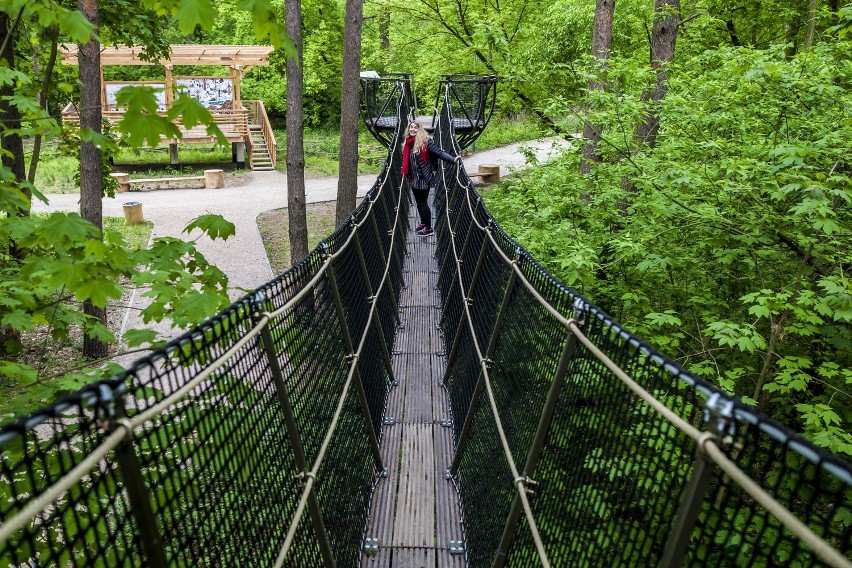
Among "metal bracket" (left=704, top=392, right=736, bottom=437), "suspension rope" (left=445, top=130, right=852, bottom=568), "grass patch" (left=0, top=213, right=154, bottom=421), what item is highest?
"metal bracket" (left=704, top=392, right=736, bottom=437)

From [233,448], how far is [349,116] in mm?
10331

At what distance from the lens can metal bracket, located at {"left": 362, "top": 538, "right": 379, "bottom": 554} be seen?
12.1 ft

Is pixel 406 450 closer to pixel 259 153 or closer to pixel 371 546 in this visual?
pixel 371 546

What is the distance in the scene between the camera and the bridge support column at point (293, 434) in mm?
2475

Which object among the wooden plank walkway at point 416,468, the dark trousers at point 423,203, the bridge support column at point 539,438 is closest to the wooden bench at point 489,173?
the dark trousers at point 423,203

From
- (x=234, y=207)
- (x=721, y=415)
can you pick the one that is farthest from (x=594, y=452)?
(x=234, y=207)

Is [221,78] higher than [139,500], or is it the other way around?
[221,78]

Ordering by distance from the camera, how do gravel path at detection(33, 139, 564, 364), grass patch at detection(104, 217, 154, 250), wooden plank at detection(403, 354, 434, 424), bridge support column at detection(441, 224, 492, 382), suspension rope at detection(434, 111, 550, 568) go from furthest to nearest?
grass patch at detection(104, 217, 154, 250)
gravel path at detection(33, 139, 564, 364)
wooden plank at detection(403, 354, 434, 424)
bridge support column at detection(441, 224, 492, 382)
suspension rope at detection(434, 111, 550, 568)

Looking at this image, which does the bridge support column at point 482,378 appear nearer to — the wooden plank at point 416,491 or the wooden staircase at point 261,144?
the wooden plank at point 416,491

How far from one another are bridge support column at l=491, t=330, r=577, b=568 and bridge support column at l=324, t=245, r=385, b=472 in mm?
1412

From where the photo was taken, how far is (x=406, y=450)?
15.6 feet

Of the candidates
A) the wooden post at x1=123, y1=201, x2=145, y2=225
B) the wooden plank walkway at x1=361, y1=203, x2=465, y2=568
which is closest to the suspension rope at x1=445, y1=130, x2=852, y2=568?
the wooden plank walkway at x1=361, y1=203, x2=465, y2=568

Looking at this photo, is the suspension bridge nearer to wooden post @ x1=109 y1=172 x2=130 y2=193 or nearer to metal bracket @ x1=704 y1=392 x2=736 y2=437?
metal bracket @ x1=704 y1=392 x2=736 y2=437

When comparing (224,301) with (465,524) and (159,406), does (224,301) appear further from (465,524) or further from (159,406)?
(159,406)
